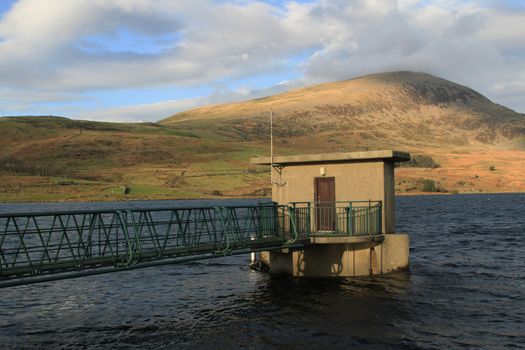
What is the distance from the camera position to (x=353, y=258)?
2402cm

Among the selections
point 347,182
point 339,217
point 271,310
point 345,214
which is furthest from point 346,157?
point 271,310

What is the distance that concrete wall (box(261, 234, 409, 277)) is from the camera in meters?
23.9

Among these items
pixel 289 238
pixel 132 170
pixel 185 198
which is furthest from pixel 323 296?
pixel 132 170

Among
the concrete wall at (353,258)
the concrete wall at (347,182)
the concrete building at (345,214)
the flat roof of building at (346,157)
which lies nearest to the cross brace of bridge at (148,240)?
the concrete building at (345,214)

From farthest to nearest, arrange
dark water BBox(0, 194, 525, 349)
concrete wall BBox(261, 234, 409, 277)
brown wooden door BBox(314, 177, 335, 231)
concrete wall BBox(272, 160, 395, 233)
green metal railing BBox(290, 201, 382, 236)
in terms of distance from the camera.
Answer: brown wooden door BBox(314, 177, 335, 231) < concrete wall BBox(272, 160, 395, 233) < concrete wall BBox(261, 234, 409, 277) < green metal railing BBox(290, 201, 382, 236) < dark water BBox(0, 194, 525, 349)

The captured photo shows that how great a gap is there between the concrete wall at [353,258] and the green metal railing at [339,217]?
2.46ft

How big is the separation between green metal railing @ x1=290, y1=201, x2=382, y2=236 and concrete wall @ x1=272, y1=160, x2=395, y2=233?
38 cm

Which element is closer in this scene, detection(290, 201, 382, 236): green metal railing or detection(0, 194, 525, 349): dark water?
detection(0, 194, 525, 349): dark water

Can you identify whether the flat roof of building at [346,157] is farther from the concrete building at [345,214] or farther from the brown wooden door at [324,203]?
the brown wooden door at [324,203]

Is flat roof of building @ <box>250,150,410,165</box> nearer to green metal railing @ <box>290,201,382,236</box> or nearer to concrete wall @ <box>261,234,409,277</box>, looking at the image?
green metal railing @ <box>290,201,382,236</box>

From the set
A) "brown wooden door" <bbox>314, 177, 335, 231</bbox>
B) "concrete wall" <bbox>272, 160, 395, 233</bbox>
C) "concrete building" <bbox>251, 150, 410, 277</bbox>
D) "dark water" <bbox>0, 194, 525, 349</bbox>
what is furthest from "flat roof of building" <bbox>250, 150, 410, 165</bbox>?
"dark water" <bbox>0, 194, 525, 349</bbox>

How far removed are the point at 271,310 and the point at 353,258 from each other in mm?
5627

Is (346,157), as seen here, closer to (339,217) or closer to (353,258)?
(339,217)

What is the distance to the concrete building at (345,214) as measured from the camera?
77.6ft
